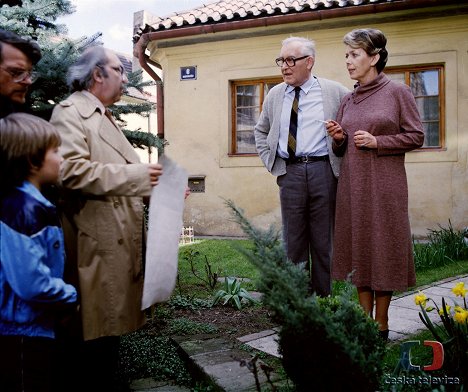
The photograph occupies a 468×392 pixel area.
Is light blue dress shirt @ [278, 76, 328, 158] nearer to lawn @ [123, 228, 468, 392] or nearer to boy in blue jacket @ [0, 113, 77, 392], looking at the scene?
lawn @ [123, 228, 468, 392]

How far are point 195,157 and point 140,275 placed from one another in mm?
8421

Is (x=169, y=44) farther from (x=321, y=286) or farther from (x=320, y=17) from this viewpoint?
(x=321, y=286)

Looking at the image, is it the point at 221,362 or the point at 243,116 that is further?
the point at 243,116

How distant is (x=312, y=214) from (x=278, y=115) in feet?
2.50

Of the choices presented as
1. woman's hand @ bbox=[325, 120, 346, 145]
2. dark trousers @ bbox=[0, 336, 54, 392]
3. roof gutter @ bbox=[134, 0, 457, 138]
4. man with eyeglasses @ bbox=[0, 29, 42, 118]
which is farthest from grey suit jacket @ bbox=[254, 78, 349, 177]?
roof gutter @ bbox=[134, 0, 457, 138]

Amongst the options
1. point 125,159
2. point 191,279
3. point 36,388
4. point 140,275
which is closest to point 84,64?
point 125,159

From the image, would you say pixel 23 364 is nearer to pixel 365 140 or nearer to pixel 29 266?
pixel 29 266

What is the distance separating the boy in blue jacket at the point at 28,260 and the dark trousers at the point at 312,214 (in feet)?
6.54

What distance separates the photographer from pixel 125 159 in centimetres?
259

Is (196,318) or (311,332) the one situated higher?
(311,332)

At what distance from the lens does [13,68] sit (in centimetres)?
222

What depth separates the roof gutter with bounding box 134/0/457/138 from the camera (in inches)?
355

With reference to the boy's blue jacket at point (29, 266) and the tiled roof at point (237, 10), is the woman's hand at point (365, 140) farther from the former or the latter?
the tiled roof at point (237, 10)

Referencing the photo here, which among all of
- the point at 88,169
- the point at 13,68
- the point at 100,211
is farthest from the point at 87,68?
the point at 100,211
